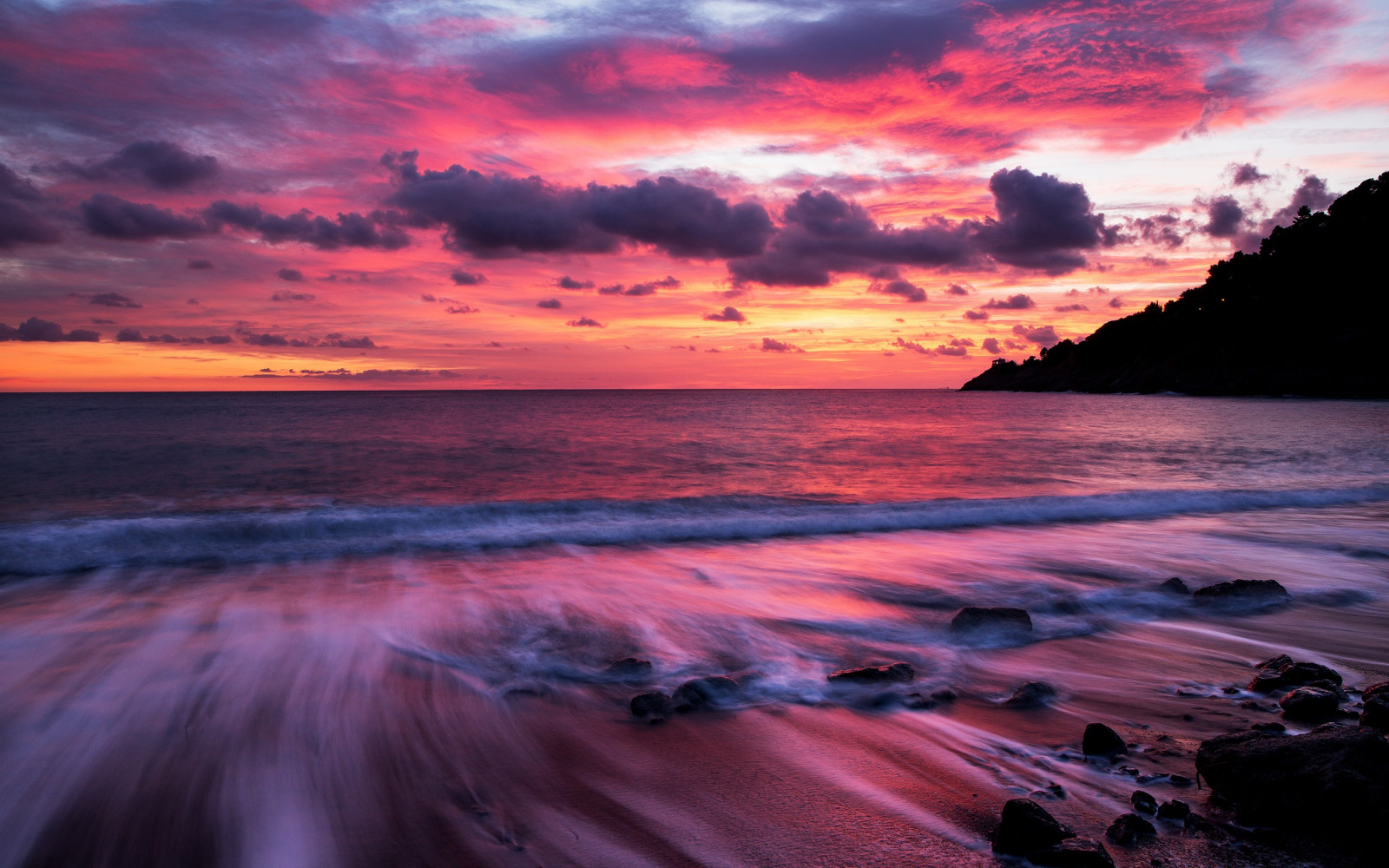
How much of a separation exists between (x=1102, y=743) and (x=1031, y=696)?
0.75 meters

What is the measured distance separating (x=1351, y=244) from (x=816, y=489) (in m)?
103

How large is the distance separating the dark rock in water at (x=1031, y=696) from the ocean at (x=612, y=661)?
12 centimetres

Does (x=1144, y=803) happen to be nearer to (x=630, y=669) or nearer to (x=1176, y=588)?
(x=630, y=669)

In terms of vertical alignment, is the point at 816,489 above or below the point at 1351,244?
below

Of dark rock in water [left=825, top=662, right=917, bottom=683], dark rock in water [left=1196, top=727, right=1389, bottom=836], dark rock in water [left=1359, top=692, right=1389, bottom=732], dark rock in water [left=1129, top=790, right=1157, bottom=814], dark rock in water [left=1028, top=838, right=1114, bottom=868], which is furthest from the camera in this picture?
dark rock in water [left=825, top=662, right=917, bottom=683]

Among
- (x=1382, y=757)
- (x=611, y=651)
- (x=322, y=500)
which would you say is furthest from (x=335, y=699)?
(x=322, y=500)

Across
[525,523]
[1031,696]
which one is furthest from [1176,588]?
[525,523]

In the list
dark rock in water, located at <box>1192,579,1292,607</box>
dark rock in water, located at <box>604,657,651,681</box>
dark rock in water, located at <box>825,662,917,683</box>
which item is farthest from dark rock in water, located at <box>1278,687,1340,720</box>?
dark rock in water, located at <box>604,657,651,681</box>

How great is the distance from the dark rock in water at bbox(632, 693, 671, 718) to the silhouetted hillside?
97387 millimetres

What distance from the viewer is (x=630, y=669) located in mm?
4520

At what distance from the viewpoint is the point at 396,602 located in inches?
247

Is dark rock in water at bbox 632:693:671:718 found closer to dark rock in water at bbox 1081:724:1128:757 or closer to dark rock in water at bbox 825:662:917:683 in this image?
dark rock in water at bbox 825:662:917:683

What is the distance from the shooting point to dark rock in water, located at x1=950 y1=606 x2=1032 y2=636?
5.17 metres

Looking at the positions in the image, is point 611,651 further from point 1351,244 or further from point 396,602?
point 1351,244
